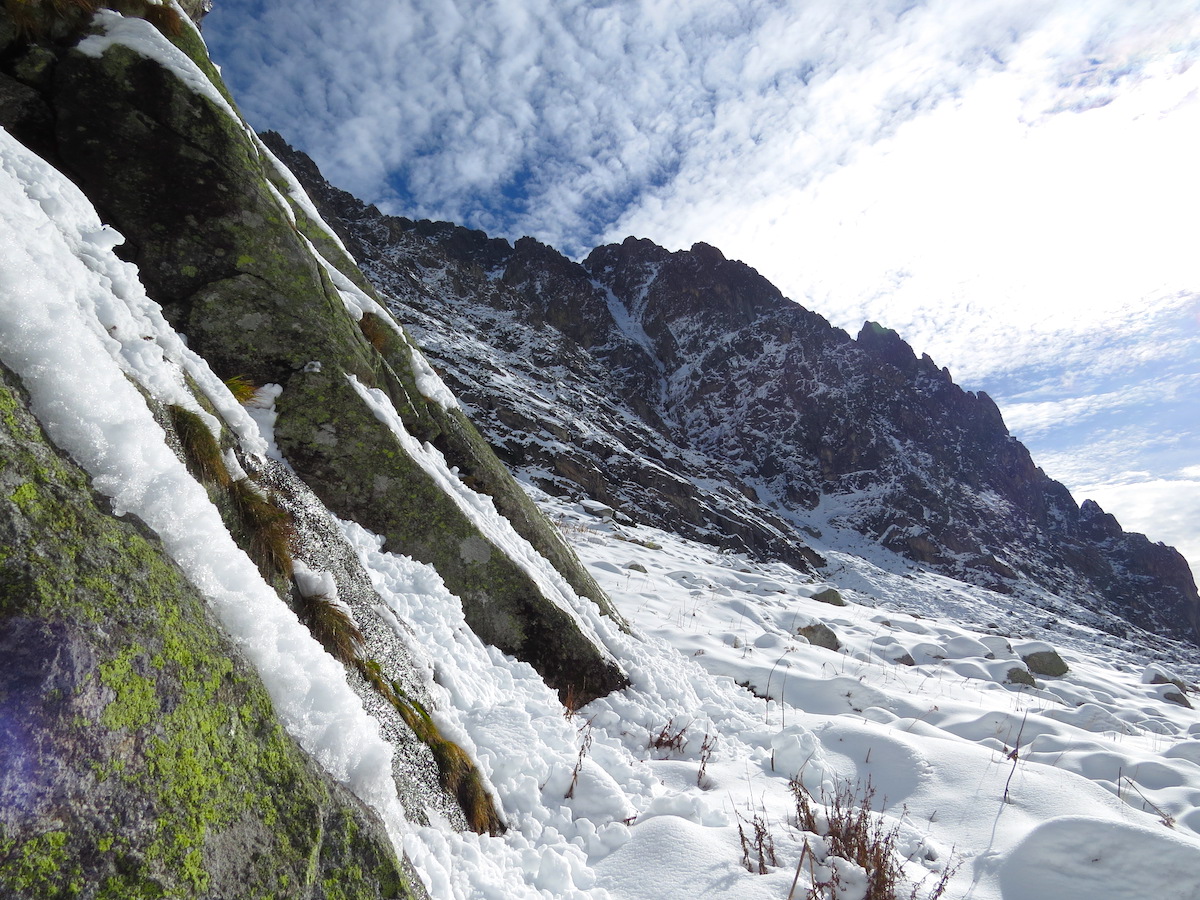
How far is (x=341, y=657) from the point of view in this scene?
244cm

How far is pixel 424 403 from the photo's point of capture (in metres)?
5.32

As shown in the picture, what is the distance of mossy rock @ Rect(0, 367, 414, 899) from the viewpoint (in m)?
1.01

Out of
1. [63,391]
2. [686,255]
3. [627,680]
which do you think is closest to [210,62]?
[63,391]

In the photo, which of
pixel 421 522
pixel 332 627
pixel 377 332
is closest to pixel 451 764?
pixel 332 627

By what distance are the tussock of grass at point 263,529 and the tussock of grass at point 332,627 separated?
0.18m

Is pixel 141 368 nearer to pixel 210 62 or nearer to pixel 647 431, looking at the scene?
pixel 210 62

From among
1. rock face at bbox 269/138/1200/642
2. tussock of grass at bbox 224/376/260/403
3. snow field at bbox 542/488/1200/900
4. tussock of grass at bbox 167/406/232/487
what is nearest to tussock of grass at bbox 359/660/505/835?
snow field at bbox 542/488/1200/900

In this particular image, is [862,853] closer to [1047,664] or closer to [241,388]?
[241,388]

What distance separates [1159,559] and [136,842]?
378 ft

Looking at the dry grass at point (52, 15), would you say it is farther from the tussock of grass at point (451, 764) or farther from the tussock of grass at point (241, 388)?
the tussock of grass at point (451, 764)

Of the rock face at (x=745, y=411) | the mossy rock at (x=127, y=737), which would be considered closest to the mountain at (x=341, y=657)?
the mossy rock at (x=127, y=737)

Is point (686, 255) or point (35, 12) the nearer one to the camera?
point (35, 12)

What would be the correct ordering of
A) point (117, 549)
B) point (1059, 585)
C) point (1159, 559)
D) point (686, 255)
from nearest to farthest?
point (117, 549)
point (1059, 585)
point (1159, 559)
point (686, 255)

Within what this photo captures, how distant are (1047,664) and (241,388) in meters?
10.9
